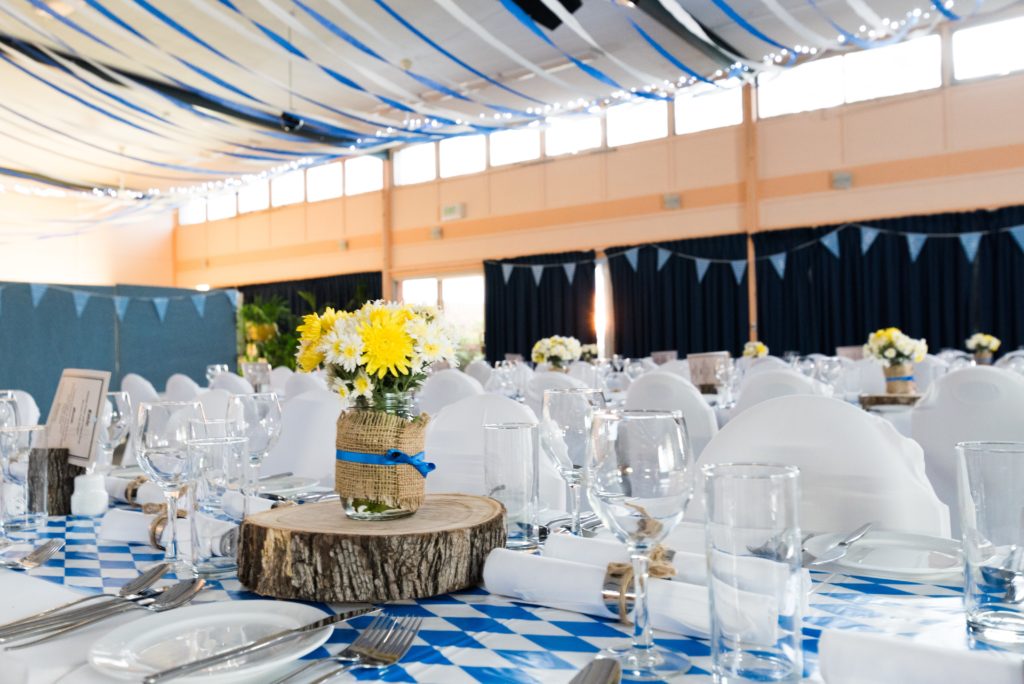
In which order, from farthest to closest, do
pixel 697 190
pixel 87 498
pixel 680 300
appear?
pixel 680 300 → pixel 697 190 → pixel 87 498

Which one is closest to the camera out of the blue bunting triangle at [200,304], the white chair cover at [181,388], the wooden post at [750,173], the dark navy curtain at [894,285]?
the white chair cover at [181,388]

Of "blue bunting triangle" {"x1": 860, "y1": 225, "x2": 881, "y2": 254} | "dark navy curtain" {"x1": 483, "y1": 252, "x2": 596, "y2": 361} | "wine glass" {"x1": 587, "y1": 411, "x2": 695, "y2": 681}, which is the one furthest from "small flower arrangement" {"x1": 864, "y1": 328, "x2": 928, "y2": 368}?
"dark navy curtain" {"x1": 483, "y1": 252, "x2": 596, "y2": 361}

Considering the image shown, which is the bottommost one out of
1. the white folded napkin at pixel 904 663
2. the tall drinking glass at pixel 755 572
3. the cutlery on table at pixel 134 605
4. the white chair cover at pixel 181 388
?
the cutlery on table at pixel 134 605

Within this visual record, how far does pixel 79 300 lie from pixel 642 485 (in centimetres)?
850

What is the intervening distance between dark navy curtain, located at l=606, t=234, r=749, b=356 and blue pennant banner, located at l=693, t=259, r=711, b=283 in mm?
33

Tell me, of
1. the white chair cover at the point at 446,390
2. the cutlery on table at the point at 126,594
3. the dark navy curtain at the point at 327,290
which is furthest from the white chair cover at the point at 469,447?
the dark navy curtain at the point at 327,290

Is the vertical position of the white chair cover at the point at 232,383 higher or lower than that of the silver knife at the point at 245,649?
higher

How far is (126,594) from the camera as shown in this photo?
105 cm

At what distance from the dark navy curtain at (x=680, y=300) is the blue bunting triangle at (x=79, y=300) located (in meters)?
7.15

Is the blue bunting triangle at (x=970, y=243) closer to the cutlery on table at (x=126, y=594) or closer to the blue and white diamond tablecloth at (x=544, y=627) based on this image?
the blue and white diamond tablecloth at (x=544, y=627)

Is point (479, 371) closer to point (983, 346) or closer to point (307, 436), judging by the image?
point (983, 346)

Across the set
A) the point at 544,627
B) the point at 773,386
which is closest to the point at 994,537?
the point at 544,627

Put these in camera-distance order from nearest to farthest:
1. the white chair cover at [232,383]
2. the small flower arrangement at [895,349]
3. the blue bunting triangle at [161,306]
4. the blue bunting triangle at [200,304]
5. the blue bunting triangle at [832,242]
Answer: the small flower arrangement at [895,349], the white chair cover at [232,383], the blue bunting triangle at [161,306], the blue bunting triangle at [200,304], the blue bunting triangle at [832,242]

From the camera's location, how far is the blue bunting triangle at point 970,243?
988 cm
